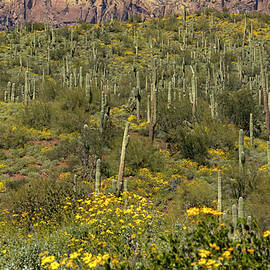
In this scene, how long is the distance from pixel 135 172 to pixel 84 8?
121767 mm

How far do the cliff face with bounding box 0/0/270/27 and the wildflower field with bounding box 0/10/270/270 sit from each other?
305 feet

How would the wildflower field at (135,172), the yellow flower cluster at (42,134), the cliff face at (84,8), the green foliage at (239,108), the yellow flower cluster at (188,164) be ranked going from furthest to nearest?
the cliff face at (84,8) < the green foliage at (239,108) < the yellow flower cluster at (42,134) < the yellow flower cluster at (188,164) < the wildflower field at (135,172)

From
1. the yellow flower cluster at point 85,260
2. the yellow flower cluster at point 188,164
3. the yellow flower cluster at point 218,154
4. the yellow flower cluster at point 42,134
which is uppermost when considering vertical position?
the yellow flower cluster at point 85,260

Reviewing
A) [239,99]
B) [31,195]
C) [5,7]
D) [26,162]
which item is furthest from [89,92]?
[5,7]

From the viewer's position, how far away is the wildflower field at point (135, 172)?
3156mm

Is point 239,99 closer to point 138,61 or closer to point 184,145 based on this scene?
point 184,145

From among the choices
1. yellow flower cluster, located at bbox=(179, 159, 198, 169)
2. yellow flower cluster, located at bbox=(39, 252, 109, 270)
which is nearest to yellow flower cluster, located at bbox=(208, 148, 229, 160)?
yellow flower cluster, located at bbox=(179, 159, 198, 169)

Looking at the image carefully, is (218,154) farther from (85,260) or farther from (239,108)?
(85,260)

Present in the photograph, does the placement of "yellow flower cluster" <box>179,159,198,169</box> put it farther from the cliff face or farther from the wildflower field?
the cliff face

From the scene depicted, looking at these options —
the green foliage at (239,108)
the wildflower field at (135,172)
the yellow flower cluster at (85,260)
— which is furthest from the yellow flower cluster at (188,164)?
the yellow flower cluster at (85,260)

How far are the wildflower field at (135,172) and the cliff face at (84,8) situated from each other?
92864 mm

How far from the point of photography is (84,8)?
119 metres

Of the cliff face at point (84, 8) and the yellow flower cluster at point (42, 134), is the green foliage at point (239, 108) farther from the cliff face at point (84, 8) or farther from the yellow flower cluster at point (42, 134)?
the cliff face at point (84, 8)

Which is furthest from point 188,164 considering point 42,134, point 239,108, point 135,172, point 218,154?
point 42,134
